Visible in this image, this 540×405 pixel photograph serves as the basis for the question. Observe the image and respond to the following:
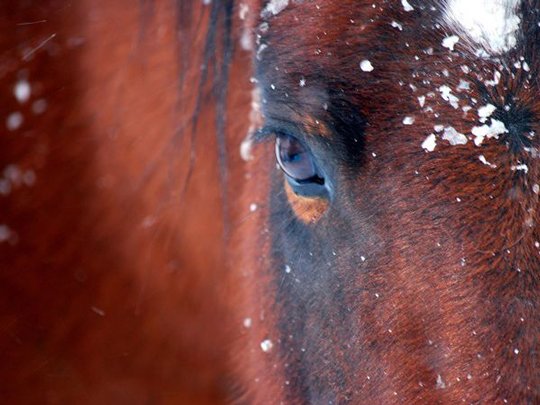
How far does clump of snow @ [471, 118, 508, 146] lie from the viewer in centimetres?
99

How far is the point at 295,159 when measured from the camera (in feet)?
4.04

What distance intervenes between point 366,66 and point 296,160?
217mm

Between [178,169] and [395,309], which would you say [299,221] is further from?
[178,169]

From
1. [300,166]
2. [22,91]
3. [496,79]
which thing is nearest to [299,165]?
[300,166]

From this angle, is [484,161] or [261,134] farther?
[261,134]

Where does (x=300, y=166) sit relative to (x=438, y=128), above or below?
below

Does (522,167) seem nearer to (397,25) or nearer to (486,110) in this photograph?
(486,110)

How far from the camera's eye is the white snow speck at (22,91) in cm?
176

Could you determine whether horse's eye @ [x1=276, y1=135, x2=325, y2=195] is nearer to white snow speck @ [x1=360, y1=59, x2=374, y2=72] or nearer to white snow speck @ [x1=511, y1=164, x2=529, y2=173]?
white snow speck @ [x1=360, y1=59, x2=374, y2=72]

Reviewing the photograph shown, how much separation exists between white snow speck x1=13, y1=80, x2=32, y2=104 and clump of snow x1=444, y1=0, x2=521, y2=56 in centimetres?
112

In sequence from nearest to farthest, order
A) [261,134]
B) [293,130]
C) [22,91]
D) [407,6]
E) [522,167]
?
1. [522,167]
2. [407,6]
3. [293,130]
4. [261,134]
5. [22,91]

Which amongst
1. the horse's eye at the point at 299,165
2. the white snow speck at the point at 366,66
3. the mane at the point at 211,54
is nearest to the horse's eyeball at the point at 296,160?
the horse's eye at the point at 299,165

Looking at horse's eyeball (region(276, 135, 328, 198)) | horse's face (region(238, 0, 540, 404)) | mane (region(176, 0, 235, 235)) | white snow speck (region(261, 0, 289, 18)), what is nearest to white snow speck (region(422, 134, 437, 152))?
horse's face (region(238, 0, 540, 404))

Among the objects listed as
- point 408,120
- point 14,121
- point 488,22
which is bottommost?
point 14,121
